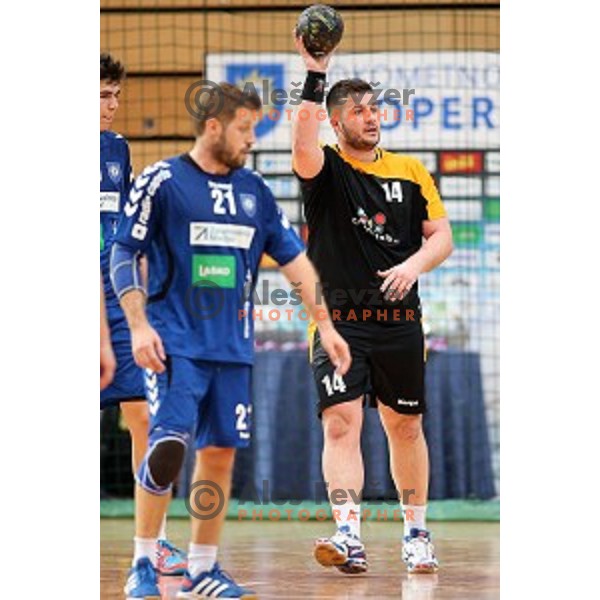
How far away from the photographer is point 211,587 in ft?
15.5

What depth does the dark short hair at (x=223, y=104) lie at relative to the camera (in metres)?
4.69

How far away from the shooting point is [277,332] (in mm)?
8562

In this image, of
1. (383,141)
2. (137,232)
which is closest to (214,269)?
Result: (137,232)

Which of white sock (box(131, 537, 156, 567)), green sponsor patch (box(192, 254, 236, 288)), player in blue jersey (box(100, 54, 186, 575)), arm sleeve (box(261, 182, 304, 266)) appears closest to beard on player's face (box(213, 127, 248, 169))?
arm sleeve (box(261, 182, 304, 266))

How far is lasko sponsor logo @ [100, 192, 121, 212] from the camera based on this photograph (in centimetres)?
549

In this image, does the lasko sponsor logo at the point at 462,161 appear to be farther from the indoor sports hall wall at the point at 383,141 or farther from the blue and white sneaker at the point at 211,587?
the blue and white sneaker at the point at 211,587

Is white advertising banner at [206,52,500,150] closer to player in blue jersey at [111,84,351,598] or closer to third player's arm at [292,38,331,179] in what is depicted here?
third player's arm at [292,38,331,179]

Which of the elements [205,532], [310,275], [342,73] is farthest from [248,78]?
[205,532]

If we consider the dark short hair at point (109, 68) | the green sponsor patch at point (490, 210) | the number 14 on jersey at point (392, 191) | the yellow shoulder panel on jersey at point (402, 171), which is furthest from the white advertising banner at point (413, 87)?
the dark short hair at point (109, 68)
